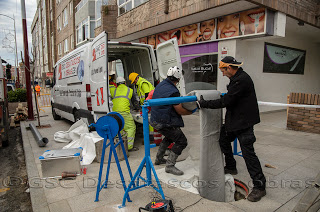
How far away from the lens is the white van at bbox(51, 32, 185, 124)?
16.6 feet

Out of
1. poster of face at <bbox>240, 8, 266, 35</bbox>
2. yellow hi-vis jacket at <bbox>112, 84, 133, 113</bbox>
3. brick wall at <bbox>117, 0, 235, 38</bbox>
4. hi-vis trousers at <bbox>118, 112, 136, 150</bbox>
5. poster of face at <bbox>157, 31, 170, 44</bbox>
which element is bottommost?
hi-vis trousers at <bbox>118, 112, 136, 150</bbox>

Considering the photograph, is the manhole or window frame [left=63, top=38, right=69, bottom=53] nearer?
the manhole

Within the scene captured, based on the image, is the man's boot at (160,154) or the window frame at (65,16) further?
the window frame at (65,16)

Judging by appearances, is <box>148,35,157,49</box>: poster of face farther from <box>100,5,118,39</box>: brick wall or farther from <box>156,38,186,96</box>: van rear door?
<box>156,38,186,96</box>: van rear door

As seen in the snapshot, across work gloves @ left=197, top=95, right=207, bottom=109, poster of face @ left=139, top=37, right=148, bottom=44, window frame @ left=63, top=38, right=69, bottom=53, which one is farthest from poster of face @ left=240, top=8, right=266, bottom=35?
window frame @ left=63, top=38, right=69, bottom=53

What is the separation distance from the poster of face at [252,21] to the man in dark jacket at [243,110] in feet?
17.1

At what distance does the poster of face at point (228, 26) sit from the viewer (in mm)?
8203

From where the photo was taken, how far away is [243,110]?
3.07 meters

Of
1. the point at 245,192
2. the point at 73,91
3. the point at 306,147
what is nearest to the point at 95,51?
the point at 73,91

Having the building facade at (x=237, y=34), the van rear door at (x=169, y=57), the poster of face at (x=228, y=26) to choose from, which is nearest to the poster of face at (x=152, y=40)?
the building facade at (x=237, y=34)

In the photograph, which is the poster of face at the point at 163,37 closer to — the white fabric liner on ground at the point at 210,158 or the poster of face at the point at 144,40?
the poster of face at the point at 144,40

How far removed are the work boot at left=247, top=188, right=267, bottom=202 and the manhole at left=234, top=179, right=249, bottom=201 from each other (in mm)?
334

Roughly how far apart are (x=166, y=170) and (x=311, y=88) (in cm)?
1310

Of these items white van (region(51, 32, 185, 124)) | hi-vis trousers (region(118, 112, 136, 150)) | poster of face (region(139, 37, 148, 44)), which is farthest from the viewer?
poster of face (region(139, 37, 148, 44))
